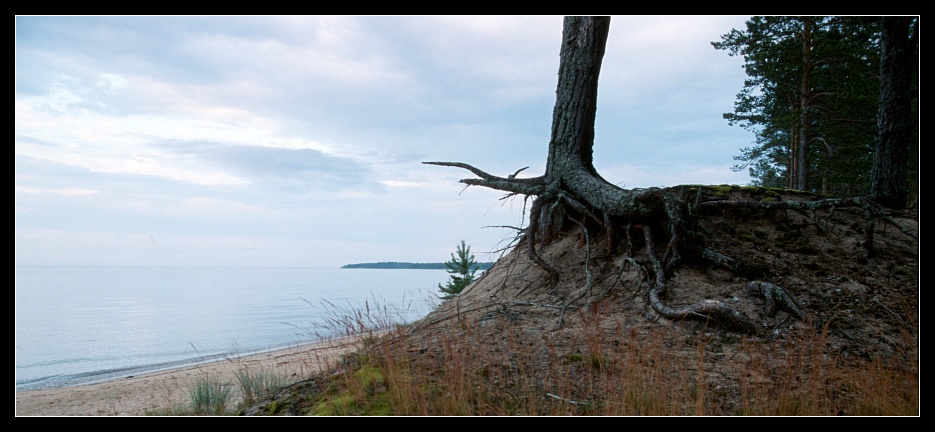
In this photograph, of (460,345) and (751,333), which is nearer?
(460,345)

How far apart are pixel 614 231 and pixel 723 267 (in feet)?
5.01

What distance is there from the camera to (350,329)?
17.1 ft

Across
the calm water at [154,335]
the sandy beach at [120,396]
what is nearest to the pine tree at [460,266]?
the calm water at [154,335]

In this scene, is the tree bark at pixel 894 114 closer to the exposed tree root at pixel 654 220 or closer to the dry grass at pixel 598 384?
the exposed tree root at pixel 654 220

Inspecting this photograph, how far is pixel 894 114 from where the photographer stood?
9.35 meters

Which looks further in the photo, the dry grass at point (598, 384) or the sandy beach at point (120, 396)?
the sandy beach at point (120, 396)

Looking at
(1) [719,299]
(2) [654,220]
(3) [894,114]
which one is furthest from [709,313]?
(3) [894,114]

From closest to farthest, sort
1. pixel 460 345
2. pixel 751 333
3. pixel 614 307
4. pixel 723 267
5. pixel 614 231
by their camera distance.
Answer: pixel 460 345 → pixel 751 333 → pixel 614 307 → pixel 723 267 → pixel 614 231

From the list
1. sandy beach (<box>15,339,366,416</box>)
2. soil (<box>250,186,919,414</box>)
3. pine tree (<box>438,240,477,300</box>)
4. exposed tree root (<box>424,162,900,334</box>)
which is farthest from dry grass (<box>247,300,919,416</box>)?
pine tree (<box>438,240,477,300</box>)

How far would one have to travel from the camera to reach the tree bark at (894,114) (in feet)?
30.2
